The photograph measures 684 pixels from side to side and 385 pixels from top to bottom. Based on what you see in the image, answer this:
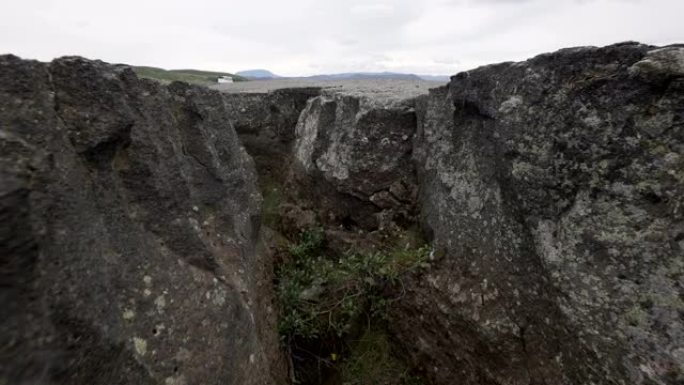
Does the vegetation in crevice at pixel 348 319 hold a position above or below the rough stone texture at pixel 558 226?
below

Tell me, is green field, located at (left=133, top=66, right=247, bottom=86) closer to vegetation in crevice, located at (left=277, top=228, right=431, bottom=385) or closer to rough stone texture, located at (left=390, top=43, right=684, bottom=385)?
vegetation in crevice, located at (left=277, top=228, right=431, bottom=385)

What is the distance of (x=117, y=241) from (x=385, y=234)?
2.87 metres

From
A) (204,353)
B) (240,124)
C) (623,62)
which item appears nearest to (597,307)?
(623,62)

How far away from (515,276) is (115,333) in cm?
296

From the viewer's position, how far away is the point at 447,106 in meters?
4.79

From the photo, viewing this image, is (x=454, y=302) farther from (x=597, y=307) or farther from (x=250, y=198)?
(x=250, y=198)

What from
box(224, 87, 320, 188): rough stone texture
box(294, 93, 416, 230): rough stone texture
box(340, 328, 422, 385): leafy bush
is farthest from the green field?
box(340, 328, 422, 385): leafy bush

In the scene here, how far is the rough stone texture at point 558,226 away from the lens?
10.1ft

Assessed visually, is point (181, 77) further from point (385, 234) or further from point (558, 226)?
point (558, 226)

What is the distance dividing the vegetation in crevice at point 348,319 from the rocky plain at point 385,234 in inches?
1.2

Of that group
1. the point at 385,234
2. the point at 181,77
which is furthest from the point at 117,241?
the point at 181,77

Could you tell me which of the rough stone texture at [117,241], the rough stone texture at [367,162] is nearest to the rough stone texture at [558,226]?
the rough stone texture at [367,162]

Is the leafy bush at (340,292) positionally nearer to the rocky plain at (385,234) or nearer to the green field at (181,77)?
the rocky plain at (385,234)

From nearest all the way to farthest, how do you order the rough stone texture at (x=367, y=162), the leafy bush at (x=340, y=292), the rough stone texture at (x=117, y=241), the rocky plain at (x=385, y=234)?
the rough stone texture at (x=117, y=241)
the rocky plain at (x=385, y=234)
the leafy bush at (x=340, y=292)
the rough stone texture at (x=367, y=162)
